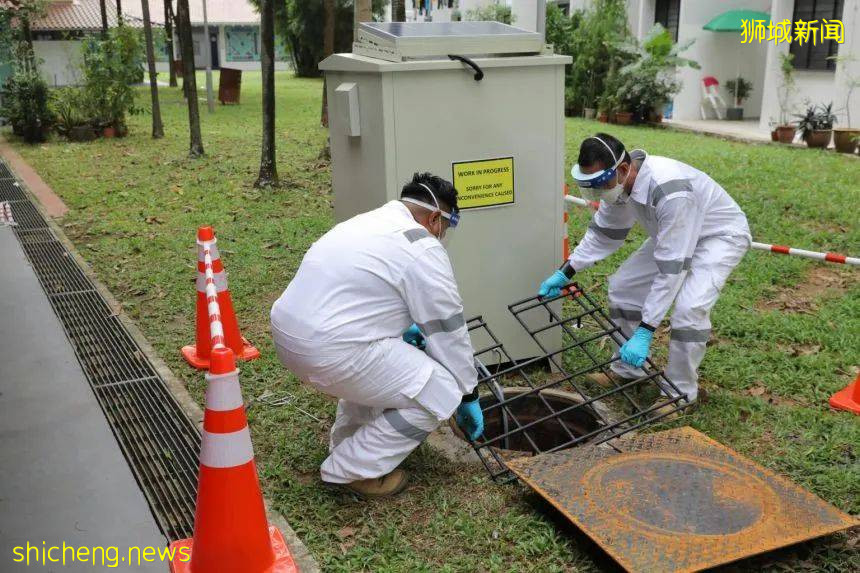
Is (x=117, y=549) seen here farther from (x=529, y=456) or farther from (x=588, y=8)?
(x=588, y=8)

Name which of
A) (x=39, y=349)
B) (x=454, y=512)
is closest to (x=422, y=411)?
(x=454, y=512)

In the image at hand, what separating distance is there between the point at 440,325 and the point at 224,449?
973mm

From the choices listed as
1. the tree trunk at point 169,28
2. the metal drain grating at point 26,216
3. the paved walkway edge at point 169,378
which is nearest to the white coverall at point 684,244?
the paved walkway edge at point 169,378

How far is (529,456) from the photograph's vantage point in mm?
3822

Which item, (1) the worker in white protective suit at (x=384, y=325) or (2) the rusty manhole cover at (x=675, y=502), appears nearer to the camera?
(2) the rusty manhole cover at (x=675, y=502)

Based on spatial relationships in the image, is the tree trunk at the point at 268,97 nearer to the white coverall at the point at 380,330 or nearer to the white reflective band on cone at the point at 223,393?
the white coverall at the point at 380,330

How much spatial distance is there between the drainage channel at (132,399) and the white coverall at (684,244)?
2.34 metres

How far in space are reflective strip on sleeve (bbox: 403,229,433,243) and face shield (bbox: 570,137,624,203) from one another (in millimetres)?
1252

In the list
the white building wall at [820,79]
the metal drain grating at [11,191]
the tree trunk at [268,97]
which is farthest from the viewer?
the white building wall at [820,79]

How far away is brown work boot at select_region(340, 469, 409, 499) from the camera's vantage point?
351cm

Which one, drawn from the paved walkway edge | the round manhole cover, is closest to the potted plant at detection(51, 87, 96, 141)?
the paved walkway edge

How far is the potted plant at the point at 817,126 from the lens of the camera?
1305 cm

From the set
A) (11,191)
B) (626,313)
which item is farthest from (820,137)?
(11,191)

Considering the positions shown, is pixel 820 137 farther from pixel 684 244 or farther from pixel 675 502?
pixel 675 502
